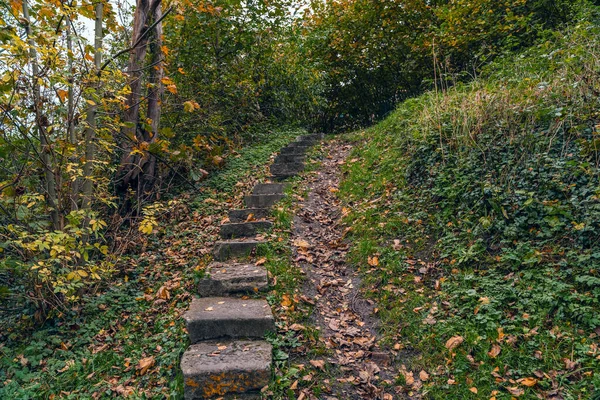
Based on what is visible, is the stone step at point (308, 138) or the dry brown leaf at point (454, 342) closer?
the dry brown leaf at point (454, 342)

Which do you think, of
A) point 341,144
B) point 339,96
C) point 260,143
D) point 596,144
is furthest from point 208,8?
point 339,96

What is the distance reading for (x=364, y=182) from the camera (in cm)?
655

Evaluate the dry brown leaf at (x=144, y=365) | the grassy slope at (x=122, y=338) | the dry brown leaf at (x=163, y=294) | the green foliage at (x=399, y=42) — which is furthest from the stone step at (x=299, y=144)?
the dry brown leaf at (x=144, y=365)

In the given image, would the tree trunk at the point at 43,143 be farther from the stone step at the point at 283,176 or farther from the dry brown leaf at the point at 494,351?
the dry brown leaf at the point at 494,351

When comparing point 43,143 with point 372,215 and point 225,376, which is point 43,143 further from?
point 372,215

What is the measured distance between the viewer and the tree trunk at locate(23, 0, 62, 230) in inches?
150

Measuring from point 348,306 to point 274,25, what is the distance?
23.9 ft

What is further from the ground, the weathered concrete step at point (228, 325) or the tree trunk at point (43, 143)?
the tree trunk at point (43, 143)

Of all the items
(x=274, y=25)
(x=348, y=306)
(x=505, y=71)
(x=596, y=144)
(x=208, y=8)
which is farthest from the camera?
(x=274, y=25)

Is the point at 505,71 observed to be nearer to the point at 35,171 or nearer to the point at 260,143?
the point at 260,143

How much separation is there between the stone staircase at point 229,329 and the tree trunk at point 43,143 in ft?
5.65

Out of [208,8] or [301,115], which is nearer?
[208,8]

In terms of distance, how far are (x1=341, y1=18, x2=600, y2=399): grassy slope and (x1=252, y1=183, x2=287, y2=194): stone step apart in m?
1.25

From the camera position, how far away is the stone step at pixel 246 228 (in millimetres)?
5275
